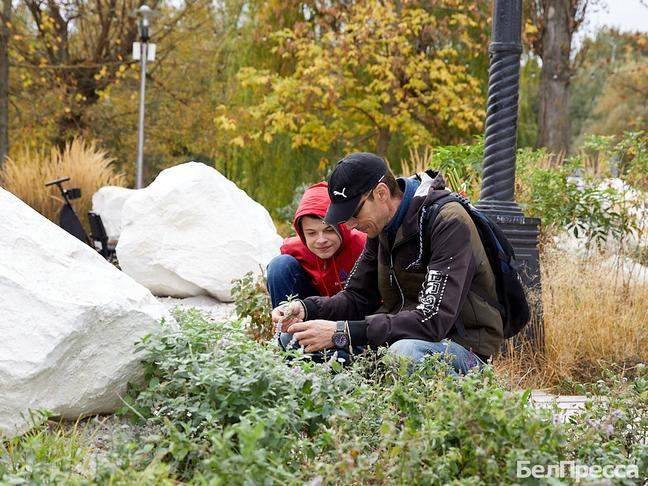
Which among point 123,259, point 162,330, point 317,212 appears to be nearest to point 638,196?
point 317,212

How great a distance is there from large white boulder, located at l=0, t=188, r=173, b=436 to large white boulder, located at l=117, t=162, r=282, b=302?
14.1ft

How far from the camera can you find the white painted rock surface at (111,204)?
11.7m

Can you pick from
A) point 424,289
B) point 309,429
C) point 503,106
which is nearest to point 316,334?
point 424,289

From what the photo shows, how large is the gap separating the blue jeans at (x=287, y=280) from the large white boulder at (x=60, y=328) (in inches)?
42.5

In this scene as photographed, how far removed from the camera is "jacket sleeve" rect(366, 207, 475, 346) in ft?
10.8

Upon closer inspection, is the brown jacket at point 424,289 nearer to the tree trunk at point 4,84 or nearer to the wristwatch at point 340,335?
the wristwatch at point 340,335

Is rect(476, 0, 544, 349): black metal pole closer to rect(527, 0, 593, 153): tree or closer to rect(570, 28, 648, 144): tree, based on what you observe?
rect(527, 0, 593, 153): tree

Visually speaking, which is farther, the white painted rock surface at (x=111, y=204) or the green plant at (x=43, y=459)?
the white painted rock surface at (x=111, y=204)

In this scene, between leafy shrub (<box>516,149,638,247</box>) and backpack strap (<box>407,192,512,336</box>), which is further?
leafy shrub (<box>516,149,638,247</box>)

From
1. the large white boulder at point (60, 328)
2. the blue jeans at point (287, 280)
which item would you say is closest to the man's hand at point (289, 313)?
the large white boulder at point (60, 328)

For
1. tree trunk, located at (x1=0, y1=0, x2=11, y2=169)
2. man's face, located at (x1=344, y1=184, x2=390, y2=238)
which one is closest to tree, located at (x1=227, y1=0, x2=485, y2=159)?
tree trunk, located at (x1=0, y1=0, x2=11, y2=169)

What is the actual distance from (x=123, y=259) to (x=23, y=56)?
12.2m

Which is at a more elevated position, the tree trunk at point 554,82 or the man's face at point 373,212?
the tree trunk at point 554,82

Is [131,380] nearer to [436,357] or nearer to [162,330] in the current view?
[162,330]
